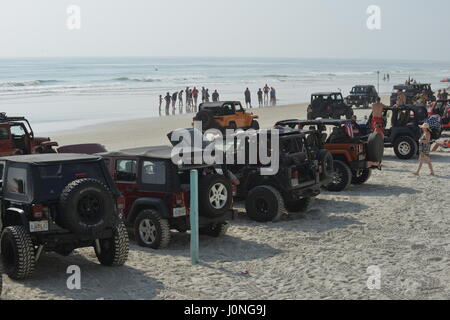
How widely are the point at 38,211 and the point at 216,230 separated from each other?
3548mm

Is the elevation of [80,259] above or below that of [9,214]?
below

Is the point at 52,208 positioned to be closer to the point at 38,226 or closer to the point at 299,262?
the point at 38,226

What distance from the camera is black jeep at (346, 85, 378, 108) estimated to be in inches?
1722

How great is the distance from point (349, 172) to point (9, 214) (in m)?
8.46

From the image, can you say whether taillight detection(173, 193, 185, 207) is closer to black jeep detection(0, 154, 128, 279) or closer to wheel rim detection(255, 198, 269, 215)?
black jeep detection(0, 154, 128, 279)

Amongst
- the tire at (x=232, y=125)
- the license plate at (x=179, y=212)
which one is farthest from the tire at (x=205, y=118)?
the license plate at (x=179, y=212)

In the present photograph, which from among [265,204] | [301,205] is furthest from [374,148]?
[265,204]

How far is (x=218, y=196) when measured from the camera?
1059 cm

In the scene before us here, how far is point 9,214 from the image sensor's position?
356 inches

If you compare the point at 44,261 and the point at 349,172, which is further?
the point at 349,172

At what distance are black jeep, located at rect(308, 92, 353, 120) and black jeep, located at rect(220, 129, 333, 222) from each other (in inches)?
844
